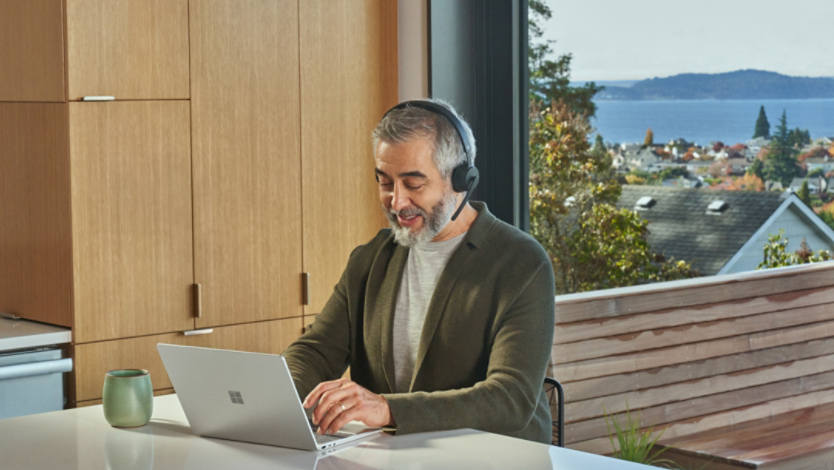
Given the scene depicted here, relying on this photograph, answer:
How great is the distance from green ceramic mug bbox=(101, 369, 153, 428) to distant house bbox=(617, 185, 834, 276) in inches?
79.5

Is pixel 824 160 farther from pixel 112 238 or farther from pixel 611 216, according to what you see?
pixel 112 238

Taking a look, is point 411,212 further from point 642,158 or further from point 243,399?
point 642,158

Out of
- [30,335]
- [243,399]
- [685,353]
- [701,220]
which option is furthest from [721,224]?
[30,335]

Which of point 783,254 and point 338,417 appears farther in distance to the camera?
point 783,254

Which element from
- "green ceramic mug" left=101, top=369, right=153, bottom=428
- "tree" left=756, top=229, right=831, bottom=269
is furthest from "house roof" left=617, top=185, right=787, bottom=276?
"green ceramic mug" left=101, top=369, right=153, bottom=428

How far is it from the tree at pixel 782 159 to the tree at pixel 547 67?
0.62 m

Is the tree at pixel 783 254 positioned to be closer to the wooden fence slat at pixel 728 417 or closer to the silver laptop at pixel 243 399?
the wooden fence slat at pixel 728 417

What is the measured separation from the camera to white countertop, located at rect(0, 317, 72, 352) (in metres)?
2.68

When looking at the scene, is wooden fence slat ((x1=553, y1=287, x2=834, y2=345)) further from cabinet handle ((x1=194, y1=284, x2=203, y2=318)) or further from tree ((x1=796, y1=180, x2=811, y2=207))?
cabinet handle ((x1=194, y1=284, x2=203, y2=318))

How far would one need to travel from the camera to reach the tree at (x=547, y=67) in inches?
131

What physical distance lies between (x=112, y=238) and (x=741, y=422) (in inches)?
92.8

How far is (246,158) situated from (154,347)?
2.22 ft

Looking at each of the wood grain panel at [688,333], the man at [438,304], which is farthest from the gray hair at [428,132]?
the wood grain panel at [688,333]

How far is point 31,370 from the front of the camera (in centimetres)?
268
